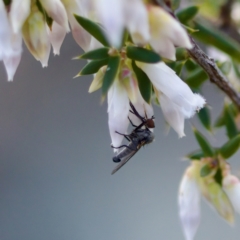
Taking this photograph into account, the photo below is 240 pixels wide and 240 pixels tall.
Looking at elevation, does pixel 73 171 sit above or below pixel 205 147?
below

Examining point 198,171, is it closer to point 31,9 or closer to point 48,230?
point 31,9

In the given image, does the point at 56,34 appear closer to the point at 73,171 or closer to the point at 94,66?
the point at 94,66

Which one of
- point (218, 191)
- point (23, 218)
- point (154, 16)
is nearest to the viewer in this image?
point (154, 16)

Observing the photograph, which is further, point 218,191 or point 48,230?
point 48,230

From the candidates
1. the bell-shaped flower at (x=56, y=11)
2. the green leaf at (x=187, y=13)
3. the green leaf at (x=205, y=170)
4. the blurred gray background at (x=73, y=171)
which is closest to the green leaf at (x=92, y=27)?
the bell-shaped flower at (x=56, y=11)

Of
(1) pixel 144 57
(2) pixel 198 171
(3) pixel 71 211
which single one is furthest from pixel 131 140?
(3) pixel 71 211

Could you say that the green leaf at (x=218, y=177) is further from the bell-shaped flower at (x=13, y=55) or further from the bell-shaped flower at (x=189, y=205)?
the bell-shaped flower at (x=13, y=55)

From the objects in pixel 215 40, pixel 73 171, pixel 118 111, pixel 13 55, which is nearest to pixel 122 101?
pixel 118 111
